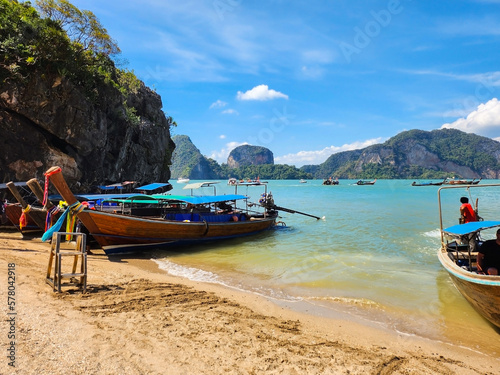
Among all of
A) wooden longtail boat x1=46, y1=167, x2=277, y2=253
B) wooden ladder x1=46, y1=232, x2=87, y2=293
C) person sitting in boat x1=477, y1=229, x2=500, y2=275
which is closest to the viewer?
person sitting in boat x1=477, y1=229, x2=500, y2=275

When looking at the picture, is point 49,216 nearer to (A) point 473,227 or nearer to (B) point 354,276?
(B) point 354,276

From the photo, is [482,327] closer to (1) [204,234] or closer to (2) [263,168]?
(1) [204,234]

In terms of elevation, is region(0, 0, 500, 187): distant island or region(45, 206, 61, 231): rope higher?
region(0, 0, 500, 187): distant island

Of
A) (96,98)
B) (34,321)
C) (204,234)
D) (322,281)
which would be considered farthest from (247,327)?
(96,98)

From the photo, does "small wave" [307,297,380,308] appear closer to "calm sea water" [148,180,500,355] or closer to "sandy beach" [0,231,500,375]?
"calm sea water" [148,180,500,355]

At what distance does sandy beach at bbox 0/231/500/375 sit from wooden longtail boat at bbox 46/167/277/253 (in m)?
3.88

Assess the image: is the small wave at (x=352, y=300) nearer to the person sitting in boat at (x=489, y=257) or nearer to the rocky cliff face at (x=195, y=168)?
the person sitting in boat at (x=489, y=257)

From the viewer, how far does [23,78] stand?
61.2 ft

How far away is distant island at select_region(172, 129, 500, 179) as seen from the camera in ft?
529

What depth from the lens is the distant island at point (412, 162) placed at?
16112cm

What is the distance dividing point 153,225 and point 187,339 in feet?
26.3

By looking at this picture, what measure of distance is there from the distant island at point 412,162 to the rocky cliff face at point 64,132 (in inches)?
5207

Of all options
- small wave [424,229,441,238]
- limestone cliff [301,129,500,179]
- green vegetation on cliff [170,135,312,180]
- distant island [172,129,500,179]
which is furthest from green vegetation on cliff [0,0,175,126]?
limestone cliff [301,129,500,179]

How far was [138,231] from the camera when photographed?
38.2ft
